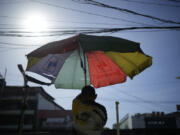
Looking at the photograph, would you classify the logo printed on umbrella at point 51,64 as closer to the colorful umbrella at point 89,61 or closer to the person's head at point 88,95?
the colorful umbrella at point 89,61

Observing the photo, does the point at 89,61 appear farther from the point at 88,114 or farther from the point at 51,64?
the point at 88,114

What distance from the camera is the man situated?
2010 millimetres

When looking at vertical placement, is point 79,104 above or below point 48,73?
below

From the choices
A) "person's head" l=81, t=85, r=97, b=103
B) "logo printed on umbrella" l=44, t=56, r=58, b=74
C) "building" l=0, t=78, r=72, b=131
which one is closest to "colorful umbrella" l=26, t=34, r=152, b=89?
"logo printed on umbrella" l=44, t=56, r=58, b=74

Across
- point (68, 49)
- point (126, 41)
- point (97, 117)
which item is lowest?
point (97, 117)

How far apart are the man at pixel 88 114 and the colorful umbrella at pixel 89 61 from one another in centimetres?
53

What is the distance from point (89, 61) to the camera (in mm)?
3260

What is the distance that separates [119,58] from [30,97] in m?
26.9

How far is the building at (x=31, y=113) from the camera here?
24.7 meters

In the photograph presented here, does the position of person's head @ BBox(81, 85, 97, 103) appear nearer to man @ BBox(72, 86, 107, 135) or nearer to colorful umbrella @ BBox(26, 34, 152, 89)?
man @ BBox(72, 86, 107, 135)

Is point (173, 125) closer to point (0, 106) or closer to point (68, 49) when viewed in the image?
point (0, 106)

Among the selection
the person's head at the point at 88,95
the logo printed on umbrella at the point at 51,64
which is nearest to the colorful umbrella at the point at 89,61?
the logo printed on umbrella at the point at 51,64

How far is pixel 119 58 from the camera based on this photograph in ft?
9.73

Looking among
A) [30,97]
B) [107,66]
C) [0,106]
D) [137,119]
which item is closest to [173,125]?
[137,119]
